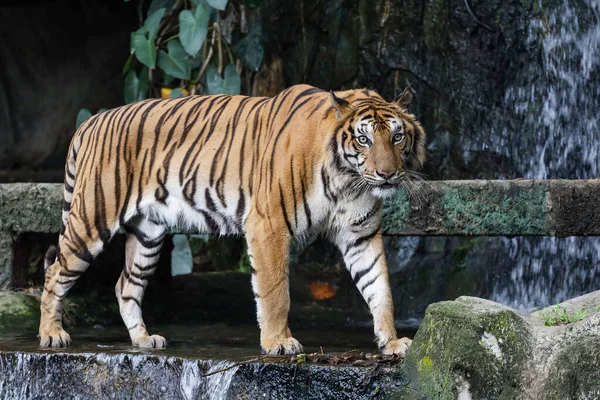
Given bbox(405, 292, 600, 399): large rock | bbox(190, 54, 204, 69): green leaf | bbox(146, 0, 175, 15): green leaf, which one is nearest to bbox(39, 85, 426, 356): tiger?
bbox(405, 292, 600, 399): large rock

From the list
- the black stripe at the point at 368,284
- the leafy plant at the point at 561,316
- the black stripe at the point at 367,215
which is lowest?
the leafy plant at the point at 561,316

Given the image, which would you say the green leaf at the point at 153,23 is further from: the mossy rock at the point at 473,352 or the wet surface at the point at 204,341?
the mossy rock at the point at 473,352

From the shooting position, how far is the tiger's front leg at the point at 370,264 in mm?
5230

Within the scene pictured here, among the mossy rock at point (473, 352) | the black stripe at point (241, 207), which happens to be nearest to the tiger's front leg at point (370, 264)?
the black stripe at point (241, 207)

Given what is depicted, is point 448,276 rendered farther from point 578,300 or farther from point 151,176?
point 578,300

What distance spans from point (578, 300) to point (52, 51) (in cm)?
713

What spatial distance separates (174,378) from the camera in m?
4.85

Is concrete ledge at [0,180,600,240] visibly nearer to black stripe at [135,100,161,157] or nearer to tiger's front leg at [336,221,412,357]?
tiger's front leg at [336,221,412,357]

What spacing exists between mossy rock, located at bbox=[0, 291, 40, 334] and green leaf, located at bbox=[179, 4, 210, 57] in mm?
2408

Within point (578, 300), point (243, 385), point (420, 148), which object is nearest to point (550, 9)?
point (420, 148)

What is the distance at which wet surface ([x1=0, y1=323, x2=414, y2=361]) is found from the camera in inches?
207

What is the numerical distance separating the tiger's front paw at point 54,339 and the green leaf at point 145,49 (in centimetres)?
320

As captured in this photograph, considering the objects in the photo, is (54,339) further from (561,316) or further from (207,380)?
(561,316)

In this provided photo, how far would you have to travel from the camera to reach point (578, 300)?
4.54 meters
